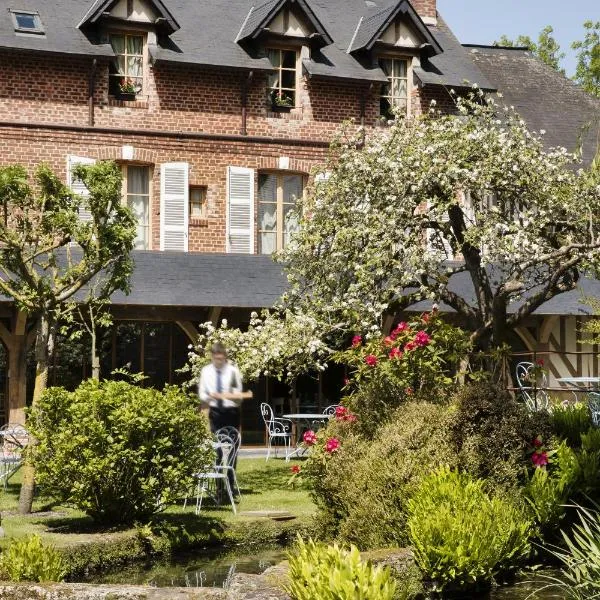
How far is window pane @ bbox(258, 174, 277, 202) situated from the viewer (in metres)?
21.5

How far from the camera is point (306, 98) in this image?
21.7 m

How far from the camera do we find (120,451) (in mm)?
10531

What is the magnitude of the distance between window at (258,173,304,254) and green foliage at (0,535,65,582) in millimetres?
13127

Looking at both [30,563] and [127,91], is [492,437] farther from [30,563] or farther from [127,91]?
[127,91]

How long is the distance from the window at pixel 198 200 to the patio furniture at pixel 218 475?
897 cm

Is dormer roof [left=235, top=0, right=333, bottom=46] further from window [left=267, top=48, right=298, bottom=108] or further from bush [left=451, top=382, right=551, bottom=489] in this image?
bush [left=451, top=382, right=551, bottom=489]

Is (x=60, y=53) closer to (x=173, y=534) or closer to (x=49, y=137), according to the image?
(x=49, y=137)

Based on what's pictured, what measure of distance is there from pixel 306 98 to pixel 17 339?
685 cm

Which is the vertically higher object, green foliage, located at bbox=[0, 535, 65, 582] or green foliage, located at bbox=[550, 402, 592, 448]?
green foliage, located at bbox=[550, 402, 592, 448]

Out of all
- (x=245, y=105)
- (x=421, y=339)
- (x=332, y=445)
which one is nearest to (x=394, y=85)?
(x=245, y=105)

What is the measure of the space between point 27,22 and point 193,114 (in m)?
3.22

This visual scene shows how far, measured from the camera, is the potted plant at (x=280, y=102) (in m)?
21.5

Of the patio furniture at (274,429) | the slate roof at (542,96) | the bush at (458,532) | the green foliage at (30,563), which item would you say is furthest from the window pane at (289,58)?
the green foliage at (30,563)

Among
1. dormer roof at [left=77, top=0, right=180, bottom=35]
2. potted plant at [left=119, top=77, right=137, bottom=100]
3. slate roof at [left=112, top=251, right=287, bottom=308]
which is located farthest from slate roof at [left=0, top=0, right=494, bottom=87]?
slate roof at [left=112, top=251, right=287, bottom=308]
